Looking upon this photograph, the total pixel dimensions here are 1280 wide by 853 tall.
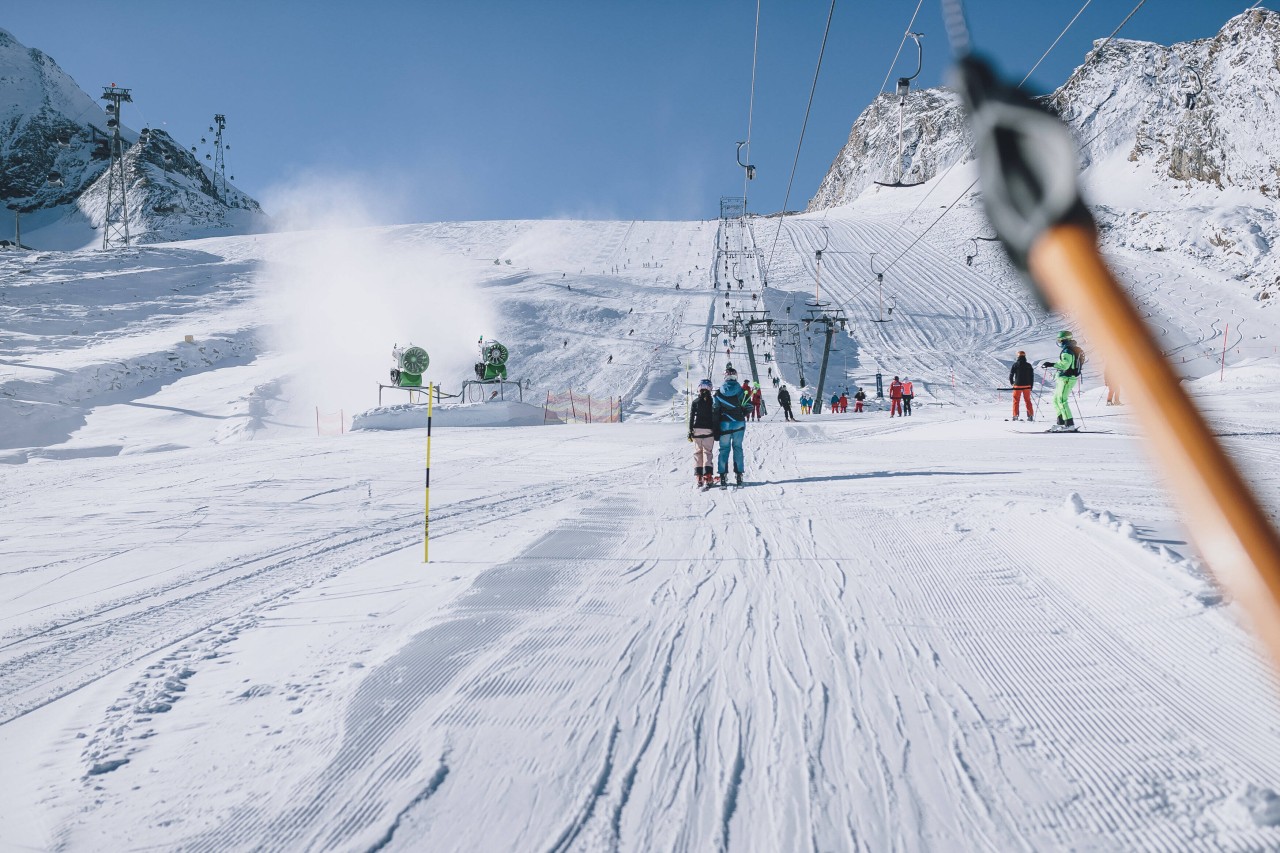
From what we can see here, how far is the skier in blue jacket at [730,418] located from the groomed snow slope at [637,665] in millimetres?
780

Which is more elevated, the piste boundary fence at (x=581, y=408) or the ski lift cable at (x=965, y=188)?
the ski lift cable at (x=965, y=188)

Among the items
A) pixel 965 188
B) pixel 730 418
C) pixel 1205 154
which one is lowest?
pixel 730 418

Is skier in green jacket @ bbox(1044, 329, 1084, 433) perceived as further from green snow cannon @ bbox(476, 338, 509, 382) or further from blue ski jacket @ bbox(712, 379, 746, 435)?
green snow cannon @ bbox(476, 338, 509, 382)

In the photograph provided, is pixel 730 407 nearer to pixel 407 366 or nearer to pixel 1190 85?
pixel 407 366

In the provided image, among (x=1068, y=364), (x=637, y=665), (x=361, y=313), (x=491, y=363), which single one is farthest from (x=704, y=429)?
(x=361, y=313)

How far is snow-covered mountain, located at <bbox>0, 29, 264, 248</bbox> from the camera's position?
94.4 metres

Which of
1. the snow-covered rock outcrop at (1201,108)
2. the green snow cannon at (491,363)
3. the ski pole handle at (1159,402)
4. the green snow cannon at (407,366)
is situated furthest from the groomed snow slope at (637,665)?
the snow-covered rock outcrop at (1201,108)

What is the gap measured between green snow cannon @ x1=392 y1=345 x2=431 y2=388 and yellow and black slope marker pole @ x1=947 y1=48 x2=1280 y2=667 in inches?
1115

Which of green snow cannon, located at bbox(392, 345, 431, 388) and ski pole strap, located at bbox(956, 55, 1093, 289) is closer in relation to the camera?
ski pole strap, located at bbox(956, 55, 1093, 289)

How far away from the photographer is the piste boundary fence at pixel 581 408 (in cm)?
2962

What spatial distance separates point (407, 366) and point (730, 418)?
20.9 m

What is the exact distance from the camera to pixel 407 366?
2825cm

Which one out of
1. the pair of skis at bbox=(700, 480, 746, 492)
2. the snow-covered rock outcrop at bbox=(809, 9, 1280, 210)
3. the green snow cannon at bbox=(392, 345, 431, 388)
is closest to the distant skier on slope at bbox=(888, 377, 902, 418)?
the pair of skis at bbox=(700, 480, 746, 492)

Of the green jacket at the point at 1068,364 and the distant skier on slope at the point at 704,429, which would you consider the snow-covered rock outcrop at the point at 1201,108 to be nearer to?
the green jacket at the point at 1068,364
